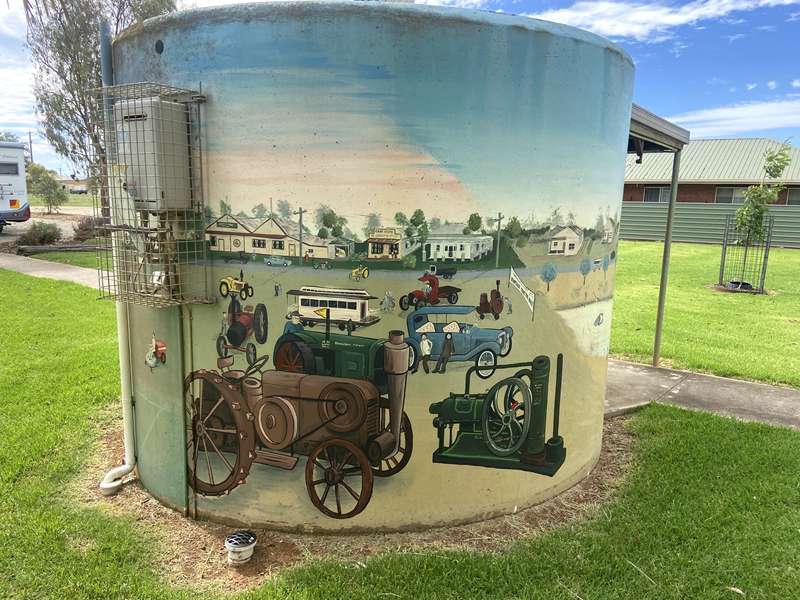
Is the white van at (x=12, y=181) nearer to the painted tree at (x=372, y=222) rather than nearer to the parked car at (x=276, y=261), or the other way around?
the parked car at (x=276, y=261)

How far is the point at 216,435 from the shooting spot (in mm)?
4508

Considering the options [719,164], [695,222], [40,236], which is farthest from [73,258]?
[719,164]

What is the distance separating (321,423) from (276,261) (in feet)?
3.88

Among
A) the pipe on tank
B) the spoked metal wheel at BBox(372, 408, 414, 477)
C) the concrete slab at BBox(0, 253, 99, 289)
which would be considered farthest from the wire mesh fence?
the concrete slab at BBox(0, 253, 99, 289)

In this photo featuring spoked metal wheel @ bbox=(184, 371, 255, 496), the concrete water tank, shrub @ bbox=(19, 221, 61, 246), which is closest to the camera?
the concrete water tank

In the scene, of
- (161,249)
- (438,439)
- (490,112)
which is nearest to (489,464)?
(438,439)

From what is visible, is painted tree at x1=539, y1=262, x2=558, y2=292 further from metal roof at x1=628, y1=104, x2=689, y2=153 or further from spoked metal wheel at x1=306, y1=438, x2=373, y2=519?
metal roof at x1=628, y1=104, x2=689, y2=153

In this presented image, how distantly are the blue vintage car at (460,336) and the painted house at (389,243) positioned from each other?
0.43 meters

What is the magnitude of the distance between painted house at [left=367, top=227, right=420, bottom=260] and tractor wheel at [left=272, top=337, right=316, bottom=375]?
2.65 ft

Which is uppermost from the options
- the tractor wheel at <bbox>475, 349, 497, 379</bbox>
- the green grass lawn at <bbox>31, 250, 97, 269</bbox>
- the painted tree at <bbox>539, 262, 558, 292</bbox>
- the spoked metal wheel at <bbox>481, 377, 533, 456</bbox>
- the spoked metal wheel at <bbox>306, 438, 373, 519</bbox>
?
the painted tree at <bbox>539, 262, 558, 292</bbox>

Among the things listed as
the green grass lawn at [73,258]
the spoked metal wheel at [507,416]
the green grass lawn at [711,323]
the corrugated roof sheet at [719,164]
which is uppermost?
the corrugated roof sheet at [719,164]

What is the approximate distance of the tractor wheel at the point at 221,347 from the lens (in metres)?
4.40

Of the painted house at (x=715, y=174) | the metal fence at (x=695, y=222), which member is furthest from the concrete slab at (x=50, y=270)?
the painted house at (x=715, y=174)

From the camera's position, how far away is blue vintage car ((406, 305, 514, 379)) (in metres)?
4.21
